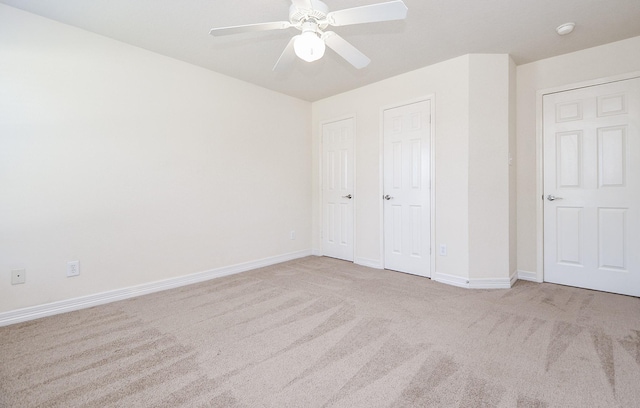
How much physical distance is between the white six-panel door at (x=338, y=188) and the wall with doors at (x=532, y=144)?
196 centimetres

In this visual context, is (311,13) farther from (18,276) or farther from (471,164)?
(18,276)

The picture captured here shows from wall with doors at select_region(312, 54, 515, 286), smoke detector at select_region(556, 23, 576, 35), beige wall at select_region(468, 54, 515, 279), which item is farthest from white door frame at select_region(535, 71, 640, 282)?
smoke detector at select_region(556, 23, 576, 35)

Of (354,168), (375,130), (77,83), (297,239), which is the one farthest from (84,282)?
(375,130)

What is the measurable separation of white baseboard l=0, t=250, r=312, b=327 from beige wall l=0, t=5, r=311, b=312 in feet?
0.18

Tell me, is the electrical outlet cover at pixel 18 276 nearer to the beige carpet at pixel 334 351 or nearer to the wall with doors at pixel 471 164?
the beige carpet at pixel 334 351

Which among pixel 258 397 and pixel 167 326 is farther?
pixel 167 326

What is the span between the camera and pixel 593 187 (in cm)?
280

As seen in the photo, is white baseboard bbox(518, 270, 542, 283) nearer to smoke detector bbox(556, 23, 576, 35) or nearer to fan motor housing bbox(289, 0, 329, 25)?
smoke detector bbox(556, 23, 576, 35)

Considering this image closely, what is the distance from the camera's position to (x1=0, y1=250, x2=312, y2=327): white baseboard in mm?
2201

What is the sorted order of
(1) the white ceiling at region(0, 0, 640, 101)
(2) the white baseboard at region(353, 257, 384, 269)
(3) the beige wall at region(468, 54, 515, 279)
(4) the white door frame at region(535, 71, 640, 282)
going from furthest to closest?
(2) the white baseboard at region(353, 257, 384, 269) < (4) the white door frame at region(535, 71, 640, 282) < (3) the beige wall at region(468, 54, 515, 279) < (1) the white ceiling at region(0, 0, 640, 101)

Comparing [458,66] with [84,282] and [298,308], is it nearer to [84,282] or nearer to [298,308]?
[298,308]

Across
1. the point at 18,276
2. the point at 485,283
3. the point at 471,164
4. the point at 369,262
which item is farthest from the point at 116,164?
the point at 485,283

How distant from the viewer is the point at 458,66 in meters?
2.97

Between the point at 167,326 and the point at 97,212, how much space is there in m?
1.25
